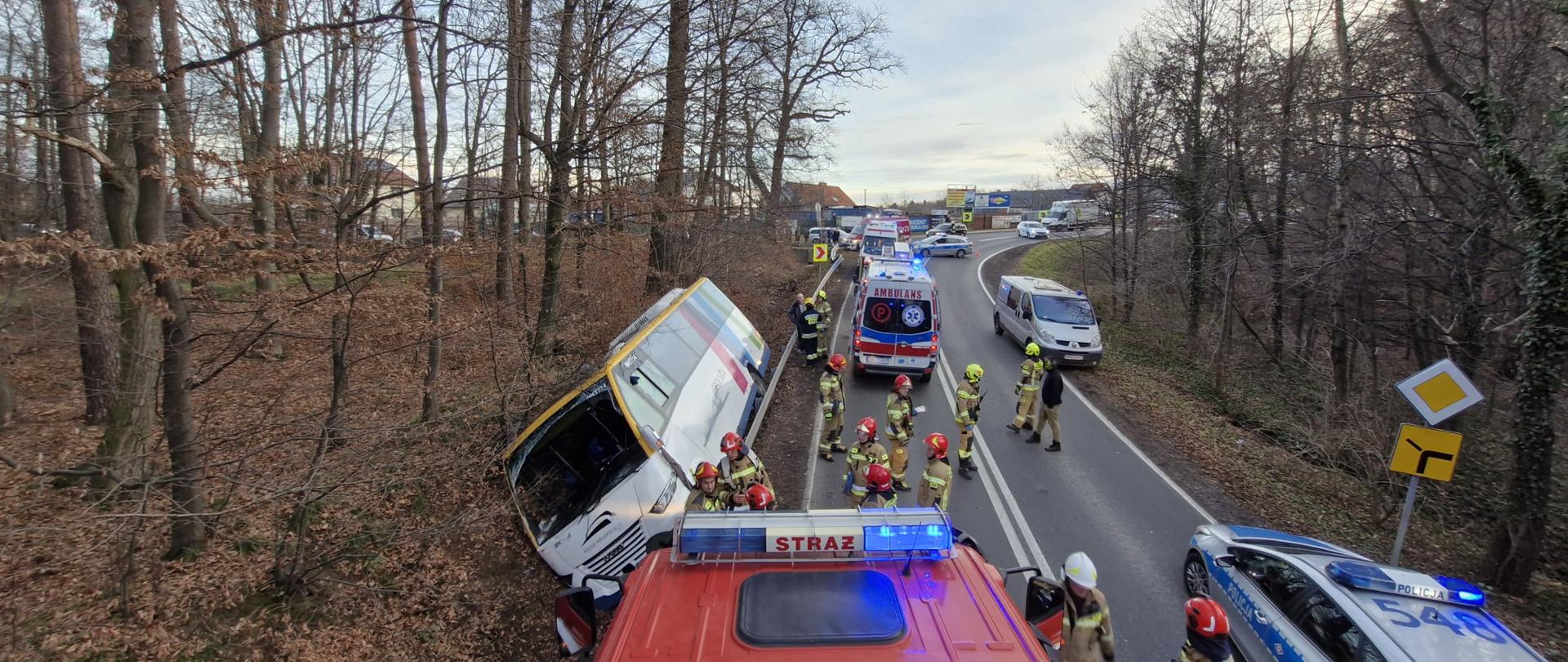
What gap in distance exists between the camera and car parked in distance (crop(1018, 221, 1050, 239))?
4791 cm

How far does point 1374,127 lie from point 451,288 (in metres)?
17.1

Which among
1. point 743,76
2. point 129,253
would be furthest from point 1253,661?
point 743,76

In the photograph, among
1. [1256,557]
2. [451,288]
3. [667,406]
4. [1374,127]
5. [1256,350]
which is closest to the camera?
[1256,557]

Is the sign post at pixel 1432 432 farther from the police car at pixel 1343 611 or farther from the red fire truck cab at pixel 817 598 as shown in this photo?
the red fire truck cab at pixel 817 598

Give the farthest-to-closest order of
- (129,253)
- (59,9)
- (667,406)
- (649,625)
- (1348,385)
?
(1348,385) → (667,406) → (59,9) → (129,253) → (649,625)

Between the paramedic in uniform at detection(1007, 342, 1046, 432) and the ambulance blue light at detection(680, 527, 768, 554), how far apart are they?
27.0 feet

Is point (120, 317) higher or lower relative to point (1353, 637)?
higher

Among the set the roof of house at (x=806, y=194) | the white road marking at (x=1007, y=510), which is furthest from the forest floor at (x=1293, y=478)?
the roof of house at (x=806, y=194)

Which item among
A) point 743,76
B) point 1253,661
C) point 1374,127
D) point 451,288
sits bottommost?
point 1253,661

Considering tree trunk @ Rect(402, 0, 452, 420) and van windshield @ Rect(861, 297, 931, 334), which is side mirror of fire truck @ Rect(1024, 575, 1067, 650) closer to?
tree trunk @ Rect(402, 0, 452, 420)

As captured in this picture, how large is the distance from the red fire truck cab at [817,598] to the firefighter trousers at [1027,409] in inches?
292

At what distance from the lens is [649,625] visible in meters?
2.97

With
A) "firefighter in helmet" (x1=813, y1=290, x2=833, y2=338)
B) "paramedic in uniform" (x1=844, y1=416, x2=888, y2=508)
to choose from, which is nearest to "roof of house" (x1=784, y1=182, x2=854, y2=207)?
"firefighter in helmet" (x1=813, y1=290, x2=833, y2=338)

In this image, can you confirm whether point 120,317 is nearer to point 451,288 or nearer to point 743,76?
point 451,288
